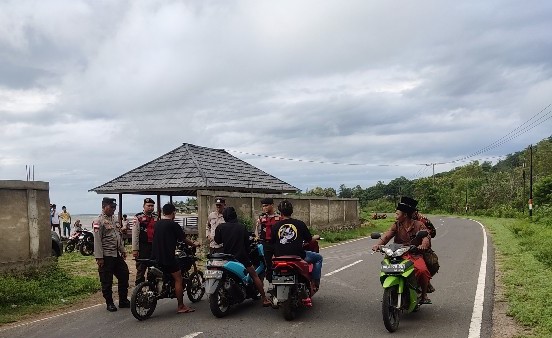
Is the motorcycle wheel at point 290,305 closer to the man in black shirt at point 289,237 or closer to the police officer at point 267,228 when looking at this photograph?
the man in black shirt at point 289,237

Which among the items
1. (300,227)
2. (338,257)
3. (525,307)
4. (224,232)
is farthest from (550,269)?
(224,232)

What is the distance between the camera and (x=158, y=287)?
7.75m

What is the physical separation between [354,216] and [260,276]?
23.6 m

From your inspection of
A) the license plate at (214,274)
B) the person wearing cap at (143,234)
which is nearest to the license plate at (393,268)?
the license plate at (214,274)

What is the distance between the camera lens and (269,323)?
272 inches

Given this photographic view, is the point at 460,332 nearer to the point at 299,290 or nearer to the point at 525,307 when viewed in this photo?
the point at 525,307

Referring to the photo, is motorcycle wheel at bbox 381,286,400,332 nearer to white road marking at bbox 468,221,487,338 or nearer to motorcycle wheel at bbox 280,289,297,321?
white road marking at bbox 468,221,487,338

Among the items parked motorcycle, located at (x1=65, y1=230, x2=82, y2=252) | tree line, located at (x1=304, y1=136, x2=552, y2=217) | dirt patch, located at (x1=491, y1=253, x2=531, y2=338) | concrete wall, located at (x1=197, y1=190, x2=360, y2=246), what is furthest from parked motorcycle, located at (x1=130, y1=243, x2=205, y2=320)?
tree line, located at (x1=304, y1=136, x2=552, y2=217)

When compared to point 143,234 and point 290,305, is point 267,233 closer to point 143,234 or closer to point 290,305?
point 290,305

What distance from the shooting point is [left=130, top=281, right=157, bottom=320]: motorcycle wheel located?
725cm

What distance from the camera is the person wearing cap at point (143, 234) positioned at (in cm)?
851

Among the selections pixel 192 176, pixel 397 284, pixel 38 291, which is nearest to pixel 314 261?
pixel 397 284

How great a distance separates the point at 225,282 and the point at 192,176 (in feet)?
42.3

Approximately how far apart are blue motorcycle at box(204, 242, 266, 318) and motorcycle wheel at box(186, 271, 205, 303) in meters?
0.98
